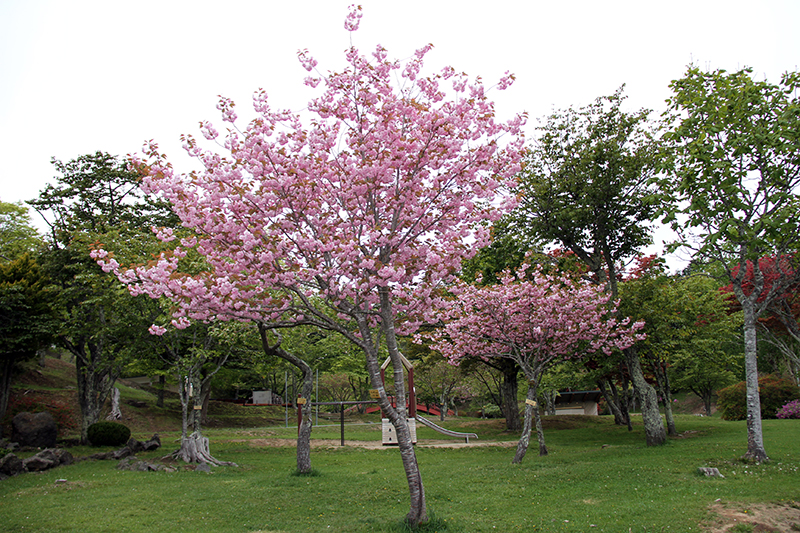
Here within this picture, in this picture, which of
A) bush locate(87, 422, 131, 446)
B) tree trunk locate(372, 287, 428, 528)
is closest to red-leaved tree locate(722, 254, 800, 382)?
tree trunk locate(372, 287, 428, 528)

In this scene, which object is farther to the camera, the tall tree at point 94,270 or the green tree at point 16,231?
the green tree at point 16,231

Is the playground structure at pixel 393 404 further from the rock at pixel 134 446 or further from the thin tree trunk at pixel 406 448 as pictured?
the rock at pixel 134 446

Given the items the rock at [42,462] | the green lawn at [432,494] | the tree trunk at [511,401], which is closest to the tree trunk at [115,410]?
the green lawn at [432,494]

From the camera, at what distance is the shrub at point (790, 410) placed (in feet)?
81.1

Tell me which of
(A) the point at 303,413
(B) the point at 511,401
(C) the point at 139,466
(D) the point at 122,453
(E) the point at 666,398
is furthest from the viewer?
(B) the point at 511,401

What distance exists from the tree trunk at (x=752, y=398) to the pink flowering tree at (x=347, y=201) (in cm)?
855

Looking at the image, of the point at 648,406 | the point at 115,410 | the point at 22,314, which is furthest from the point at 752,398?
the point at 115,410

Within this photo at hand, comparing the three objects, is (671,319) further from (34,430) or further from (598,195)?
(34,430)

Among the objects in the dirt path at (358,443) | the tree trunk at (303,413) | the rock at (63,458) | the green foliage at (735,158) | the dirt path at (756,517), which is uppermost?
the green foliage at (735,158)

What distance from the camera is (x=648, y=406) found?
58.3 feet

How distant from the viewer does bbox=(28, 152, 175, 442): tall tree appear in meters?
17.9

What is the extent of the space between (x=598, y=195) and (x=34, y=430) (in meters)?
22.8

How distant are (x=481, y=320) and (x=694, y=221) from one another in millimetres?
6701

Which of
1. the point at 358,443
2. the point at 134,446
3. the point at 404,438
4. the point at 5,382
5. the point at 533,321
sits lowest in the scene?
the point at 358,443
